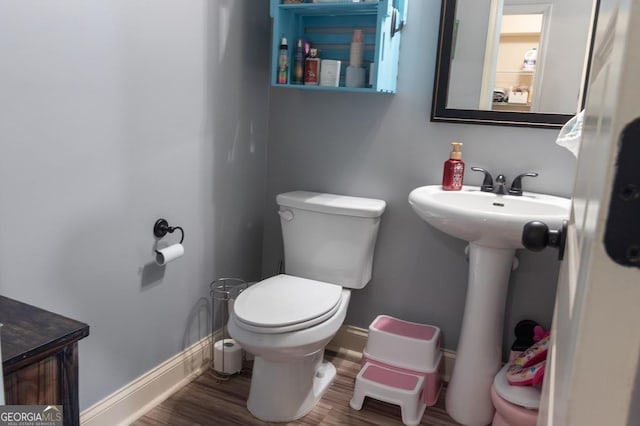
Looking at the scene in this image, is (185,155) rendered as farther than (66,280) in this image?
Yes

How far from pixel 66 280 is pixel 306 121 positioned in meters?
1.25

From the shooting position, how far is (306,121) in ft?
7.66

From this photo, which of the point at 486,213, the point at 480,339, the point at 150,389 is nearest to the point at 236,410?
the point at 150,389

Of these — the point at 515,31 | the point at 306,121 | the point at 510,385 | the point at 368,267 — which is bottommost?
the point at 510,385

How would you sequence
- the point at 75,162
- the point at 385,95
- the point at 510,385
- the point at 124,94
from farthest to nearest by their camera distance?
the point at 385,95 → the point at 510,385 → the point at 124,94 → the point at 75,162

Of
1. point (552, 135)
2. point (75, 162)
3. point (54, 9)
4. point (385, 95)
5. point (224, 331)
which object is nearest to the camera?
point (54, 9)

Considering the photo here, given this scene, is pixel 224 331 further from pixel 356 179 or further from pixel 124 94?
pixel 124 94

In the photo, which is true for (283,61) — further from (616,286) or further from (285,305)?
(616,286)

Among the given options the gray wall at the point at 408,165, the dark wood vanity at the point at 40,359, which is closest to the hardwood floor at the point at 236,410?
the gray wall at the point at 408,165

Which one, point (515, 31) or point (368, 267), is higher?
point (515, 31)

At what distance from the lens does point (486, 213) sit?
1564 millimetres

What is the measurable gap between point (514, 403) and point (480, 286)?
41 centimetres

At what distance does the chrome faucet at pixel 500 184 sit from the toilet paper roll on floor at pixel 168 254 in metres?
1.18

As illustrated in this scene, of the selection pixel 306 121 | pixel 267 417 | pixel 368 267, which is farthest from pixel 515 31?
pixel 267 417
